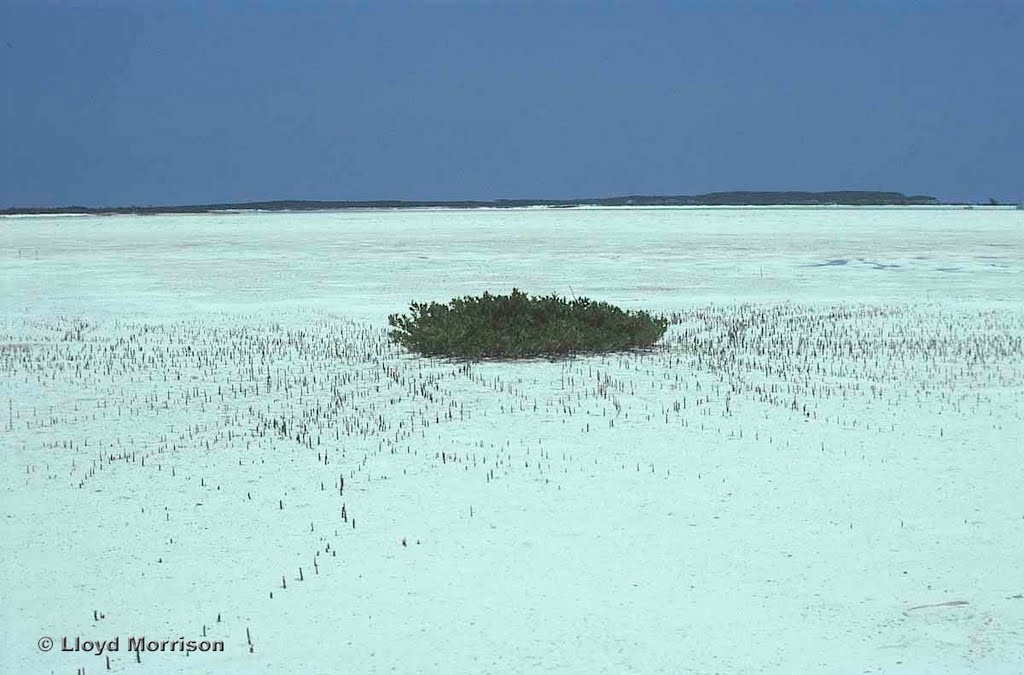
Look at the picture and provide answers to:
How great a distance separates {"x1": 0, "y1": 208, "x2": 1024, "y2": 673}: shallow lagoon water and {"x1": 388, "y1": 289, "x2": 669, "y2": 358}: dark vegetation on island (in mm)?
432

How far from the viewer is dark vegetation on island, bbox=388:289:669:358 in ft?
44.7

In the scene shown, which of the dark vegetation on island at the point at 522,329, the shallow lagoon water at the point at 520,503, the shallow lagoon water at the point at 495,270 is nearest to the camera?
the shallow lagoon water at the point at 520,503

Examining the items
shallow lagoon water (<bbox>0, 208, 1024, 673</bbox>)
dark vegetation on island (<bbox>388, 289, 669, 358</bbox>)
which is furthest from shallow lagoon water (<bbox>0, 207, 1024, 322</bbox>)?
shallow lagoon water (<bbox>0, 208, 1024, 673</bbox>)

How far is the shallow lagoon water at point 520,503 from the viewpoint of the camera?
509cm

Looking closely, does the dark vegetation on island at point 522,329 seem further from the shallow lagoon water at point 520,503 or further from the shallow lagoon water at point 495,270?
the shallow lagoon water at point 495,270

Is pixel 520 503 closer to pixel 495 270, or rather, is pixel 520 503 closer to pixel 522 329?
pixel 522 329

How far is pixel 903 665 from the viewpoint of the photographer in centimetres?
473

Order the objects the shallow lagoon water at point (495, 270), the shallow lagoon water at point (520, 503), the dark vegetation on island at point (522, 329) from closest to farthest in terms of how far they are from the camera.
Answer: the shallow lagoon water at point (520, 503)
the dark vegetation on island at point (522, 329)
the shallow lagoon water at point (495, 270)

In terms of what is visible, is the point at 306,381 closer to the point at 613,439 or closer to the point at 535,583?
the point at 613,439

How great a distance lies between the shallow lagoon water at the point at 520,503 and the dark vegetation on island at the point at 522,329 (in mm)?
432

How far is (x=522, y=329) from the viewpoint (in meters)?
13.9

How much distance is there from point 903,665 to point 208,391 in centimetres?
836

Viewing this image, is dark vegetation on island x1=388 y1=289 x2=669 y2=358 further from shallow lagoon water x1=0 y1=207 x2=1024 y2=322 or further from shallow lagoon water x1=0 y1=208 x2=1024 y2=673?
shallow lagoon water x1=0 y1=207 x2=1024 y2=322

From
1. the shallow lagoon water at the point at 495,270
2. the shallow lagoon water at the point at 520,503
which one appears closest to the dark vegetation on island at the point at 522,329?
the shallow lagoon water at the point at 520,503
